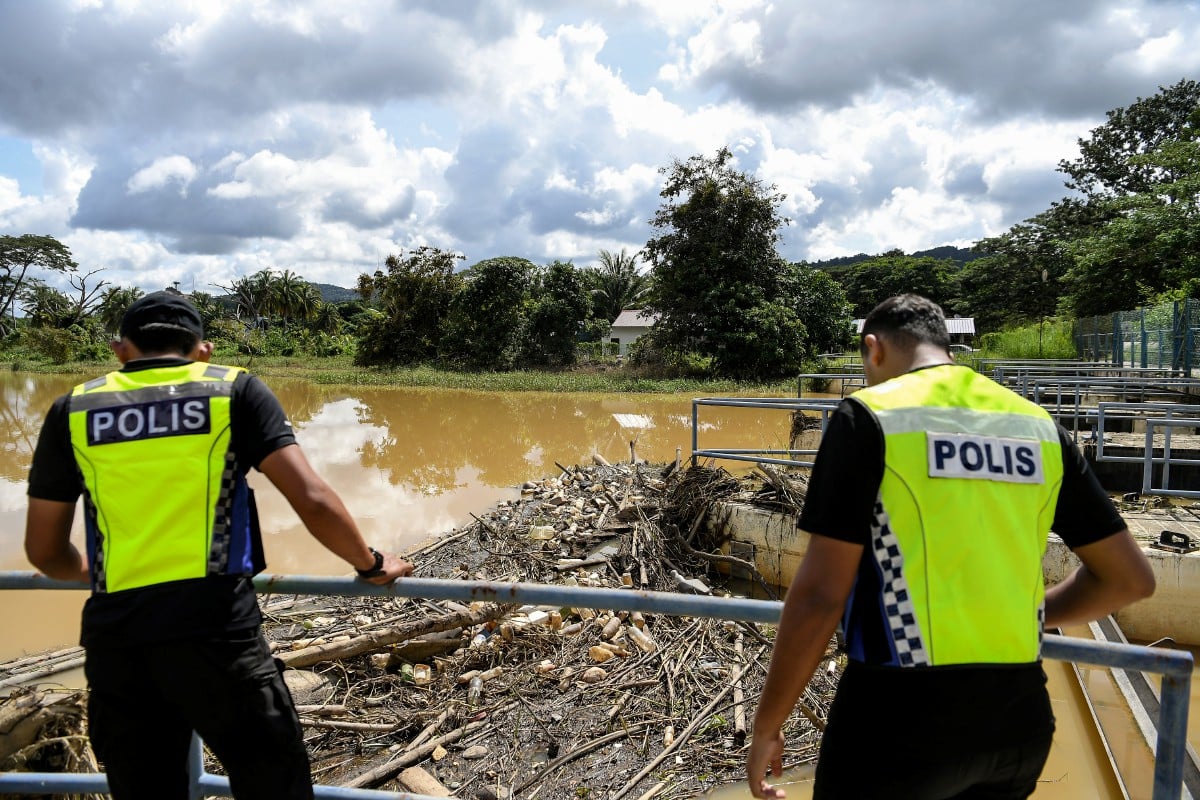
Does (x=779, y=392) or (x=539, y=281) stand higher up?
(x=539, y=281)

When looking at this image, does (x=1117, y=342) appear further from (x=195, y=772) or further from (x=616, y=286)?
(x=616, y=286)

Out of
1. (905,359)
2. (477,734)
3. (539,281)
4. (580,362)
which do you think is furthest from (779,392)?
(905,359)

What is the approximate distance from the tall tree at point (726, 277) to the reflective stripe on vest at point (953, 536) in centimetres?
2794

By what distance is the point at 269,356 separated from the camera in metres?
49.6

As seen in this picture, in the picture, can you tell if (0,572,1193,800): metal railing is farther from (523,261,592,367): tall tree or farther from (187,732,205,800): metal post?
(523,261,592,367): tall tree

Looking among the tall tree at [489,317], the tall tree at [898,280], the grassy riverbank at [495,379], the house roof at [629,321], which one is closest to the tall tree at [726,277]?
the grassy riverbank at [495,379]

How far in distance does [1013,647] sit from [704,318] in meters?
29.4

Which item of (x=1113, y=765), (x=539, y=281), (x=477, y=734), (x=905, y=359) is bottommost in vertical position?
(x=1113, y=765)

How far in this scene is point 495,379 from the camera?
3194cm

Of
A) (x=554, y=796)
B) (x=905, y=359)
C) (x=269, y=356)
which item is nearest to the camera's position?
(x=905, y=359)

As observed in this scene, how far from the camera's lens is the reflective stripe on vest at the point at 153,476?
72.7 inches

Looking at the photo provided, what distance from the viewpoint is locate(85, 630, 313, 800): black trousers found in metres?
1.81

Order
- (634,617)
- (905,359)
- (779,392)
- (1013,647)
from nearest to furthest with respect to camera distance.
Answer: (1013,647) < (905,359) < (634,617) < (779,392)

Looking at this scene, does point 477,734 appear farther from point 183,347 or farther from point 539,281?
point 539,281
